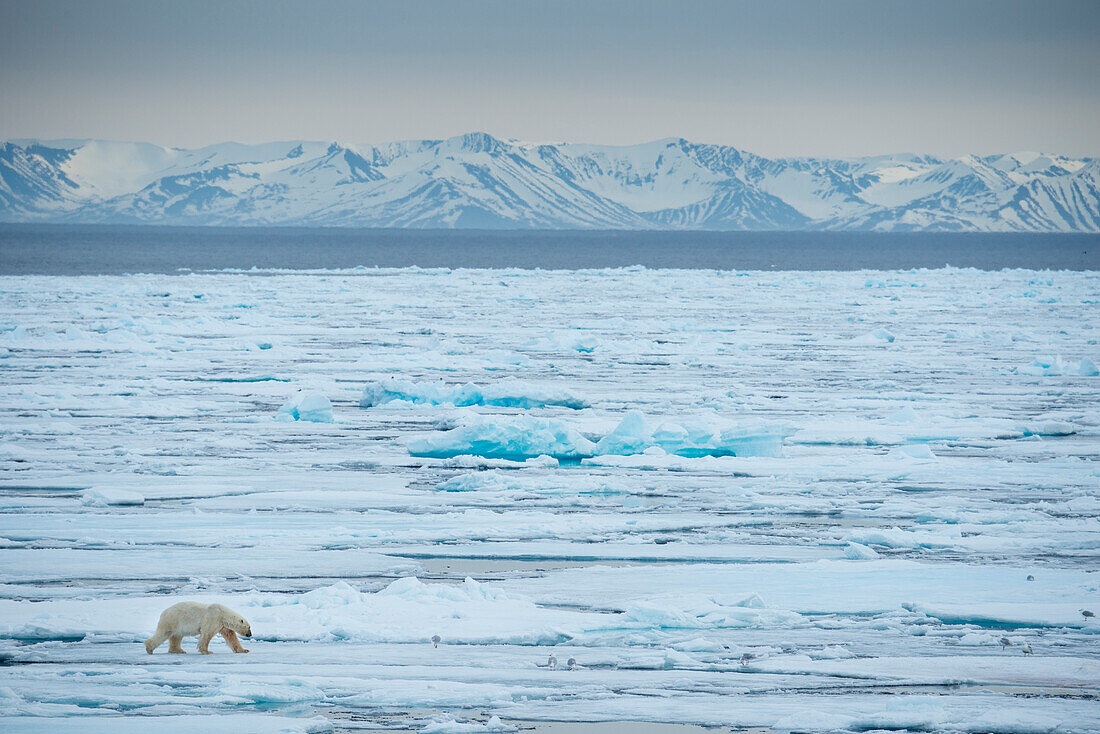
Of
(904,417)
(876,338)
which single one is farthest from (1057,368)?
(904,417)

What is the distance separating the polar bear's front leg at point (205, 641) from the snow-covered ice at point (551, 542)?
0.38 ft

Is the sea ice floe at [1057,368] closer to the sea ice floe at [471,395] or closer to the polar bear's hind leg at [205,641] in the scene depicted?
the sea ice floe at [471,395]

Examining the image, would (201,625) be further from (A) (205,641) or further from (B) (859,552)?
(B) (859,552)

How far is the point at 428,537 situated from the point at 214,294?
2817 cm

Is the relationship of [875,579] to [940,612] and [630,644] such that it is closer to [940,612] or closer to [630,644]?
[940,612]

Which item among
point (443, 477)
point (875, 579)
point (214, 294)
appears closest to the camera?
point (875, 579)

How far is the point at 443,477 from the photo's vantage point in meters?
9.29

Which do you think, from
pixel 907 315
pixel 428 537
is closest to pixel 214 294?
pixel 907 315

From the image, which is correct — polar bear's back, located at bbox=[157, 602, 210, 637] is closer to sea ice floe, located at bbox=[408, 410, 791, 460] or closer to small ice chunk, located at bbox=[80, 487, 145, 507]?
small ice chunk, located at bbox=[80, 487, 145, 507]

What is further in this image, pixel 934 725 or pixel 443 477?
pixel 443 477

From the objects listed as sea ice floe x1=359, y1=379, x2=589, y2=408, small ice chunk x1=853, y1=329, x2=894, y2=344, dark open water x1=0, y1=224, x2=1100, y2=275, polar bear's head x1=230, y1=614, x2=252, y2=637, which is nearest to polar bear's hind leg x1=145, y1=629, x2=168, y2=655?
polar bear's head x1=230, y1=614, x2=252, y2=637

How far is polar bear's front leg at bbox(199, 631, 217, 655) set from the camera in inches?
201

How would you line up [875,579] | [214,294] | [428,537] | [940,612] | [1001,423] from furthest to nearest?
1. [214,294]
2. [1001,423]
3. [428,537]
4. [875,579]
5. [940,612]

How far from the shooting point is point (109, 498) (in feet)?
26.3
